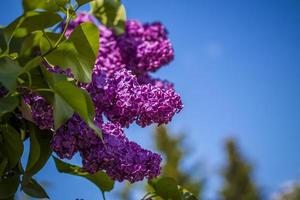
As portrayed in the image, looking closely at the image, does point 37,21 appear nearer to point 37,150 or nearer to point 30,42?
point 30,42

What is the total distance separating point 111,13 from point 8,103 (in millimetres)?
686

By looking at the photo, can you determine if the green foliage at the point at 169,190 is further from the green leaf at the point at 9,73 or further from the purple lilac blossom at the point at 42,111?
the green leaf at the point at 9,73

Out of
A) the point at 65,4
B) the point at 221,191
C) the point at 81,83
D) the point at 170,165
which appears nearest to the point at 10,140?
the point at 81,83

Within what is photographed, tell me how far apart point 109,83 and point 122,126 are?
85mm

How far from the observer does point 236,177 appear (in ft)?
52.1

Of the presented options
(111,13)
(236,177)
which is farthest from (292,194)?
(111,13)

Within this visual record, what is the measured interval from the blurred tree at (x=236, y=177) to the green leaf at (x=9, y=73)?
15.2 m

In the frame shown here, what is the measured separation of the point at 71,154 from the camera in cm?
90

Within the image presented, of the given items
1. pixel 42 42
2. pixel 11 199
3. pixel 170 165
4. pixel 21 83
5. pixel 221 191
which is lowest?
pixel 11 199

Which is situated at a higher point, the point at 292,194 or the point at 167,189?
the point at 292,194

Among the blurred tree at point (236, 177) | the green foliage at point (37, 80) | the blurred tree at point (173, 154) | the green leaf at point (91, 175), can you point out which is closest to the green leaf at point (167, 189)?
the green leaf at point (91, 175)

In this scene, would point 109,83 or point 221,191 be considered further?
point 221,191

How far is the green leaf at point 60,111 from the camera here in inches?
32.3

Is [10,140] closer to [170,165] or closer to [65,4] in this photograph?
[65,4]
